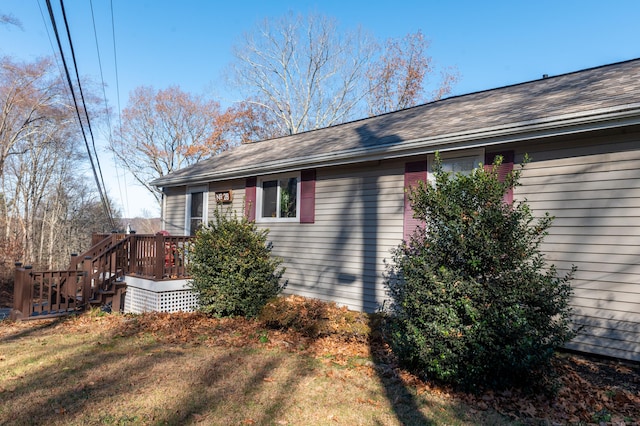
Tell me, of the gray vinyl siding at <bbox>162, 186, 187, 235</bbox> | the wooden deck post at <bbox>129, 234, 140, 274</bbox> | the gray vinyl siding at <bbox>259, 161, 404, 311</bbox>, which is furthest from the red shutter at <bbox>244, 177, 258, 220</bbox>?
the gray vinyl siding at <bbox>162, 186, 187, 235</bbox>

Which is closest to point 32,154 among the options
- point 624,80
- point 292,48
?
point 292,48

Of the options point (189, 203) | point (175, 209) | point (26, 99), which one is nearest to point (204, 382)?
point (189, 203)

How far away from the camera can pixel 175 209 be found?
11938 mm

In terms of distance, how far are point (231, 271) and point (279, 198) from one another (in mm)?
2552

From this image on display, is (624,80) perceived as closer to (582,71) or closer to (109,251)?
(582,71)

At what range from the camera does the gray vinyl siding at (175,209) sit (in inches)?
458

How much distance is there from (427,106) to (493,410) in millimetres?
7124

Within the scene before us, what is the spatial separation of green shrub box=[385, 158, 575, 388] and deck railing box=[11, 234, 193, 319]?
539cm

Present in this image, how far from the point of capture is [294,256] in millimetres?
8570

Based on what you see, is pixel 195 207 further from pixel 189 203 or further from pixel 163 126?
pixel 163 126

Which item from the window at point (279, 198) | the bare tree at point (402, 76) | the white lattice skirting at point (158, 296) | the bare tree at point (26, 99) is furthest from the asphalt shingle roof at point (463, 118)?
the bare tree at point (402, 76)

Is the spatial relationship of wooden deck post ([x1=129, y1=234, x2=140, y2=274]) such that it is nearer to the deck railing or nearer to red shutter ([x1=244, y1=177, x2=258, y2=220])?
the deck railing

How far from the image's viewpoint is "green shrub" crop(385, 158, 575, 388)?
3.70m

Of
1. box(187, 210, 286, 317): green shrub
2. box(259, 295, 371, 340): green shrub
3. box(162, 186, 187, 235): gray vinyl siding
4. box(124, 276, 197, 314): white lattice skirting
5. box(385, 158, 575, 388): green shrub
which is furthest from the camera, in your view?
box(162, 186, 187, 235): gray vinyl siding
